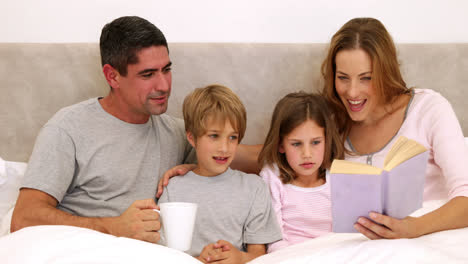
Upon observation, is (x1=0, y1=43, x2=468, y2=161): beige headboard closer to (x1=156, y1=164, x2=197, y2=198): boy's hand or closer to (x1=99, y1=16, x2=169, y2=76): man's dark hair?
(x1=99, y1=16, x2=169, y2=76): man's dark hair

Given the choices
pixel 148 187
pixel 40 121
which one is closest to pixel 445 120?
pixel 148 187

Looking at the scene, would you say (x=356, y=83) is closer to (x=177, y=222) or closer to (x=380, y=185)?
(x=380, y=185)

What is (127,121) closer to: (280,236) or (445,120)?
(280,236)

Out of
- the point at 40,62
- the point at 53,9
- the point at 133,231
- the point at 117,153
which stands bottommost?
the point at 133,231

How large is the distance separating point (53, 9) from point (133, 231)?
49.7 inches

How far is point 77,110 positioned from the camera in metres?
1.72

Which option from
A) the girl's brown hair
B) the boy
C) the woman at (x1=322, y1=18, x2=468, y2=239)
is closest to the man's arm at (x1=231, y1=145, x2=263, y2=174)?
the girl's brown hair

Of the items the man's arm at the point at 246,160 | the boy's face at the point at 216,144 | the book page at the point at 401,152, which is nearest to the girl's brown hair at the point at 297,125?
the man's arm at the point at 246,160

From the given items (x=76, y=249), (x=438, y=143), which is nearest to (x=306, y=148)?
(x=438, y=143)

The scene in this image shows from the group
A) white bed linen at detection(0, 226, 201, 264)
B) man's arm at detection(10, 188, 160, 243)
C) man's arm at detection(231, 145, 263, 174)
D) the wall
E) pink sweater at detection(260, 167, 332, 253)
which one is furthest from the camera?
the wall

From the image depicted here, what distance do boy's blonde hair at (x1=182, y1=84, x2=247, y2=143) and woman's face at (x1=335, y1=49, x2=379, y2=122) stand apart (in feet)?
1.34

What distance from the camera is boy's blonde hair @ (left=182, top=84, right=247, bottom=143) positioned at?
161 centimetres

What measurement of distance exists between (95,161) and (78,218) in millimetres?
233

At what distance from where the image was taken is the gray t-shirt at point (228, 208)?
1.57 meters
